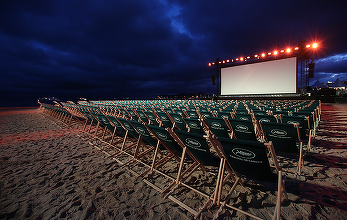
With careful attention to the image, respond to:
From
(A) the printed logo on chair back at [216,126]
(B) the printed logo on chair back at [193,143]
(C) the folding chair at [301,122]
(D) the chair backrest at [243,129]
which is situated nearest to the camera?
(B) the printed logo on chair back at [193,143]

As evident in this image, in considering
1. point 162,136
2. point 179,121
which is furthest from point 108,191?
point 179,121

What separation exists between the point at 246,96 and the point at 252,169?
64.6 feet

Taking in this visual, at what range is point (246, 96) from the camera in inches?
752

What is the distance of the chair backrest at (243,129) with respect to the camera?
257cm

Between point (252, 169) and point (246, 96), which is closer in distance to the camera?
point (252, 169)

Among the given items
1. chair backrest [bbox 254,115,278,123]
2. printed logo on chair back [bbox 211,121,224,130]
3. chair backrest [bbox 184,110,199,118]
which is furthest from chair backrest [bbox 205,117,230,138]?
chair backrest [bbox 184,110,199,118]

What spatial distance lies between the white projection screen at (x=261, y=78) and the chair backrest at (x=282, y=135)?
55.9ft

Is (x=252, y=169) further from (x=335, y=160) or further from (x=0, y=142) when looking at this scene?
(x=0, y=142)

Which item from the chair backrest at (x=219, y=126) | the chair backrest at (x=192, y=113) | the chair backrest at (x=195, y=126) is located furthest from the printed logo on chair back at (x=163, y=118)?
the chair backrest at (x=219, y=126)

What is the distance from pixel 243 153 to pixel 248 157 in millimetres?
62

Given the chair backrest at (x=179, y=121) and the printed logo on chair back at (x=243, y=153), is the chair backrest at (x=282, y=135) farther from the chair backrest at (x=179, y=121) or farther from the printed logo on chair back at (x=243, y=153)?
the chair backrest at (x=179, y=121)

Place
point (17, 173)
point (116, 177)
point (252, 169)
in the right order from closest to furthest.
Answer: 1. point (252, 169)
2. point (116, 177)
3. point (17, 173)

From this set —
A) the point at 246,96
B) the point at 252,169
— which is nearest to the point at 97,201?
the point at 252,169

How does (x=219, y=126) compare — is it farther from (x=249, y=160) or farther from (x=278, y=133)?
(x=249, y=160)
